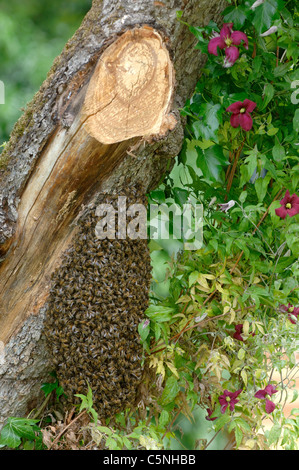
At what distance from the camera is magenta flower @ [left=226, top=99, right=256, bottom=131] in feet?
5.32

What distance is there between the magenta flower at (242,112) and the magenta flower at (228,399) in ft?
3.03

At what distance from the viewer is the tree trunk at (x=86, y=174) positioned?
153cm

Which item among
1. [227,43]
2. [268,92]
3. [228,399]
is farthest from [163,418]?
[227,43]

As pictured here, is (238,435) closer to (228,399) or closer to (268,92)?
(228,399)

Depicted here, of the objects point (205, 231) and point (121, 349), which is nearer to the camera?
point (121, 349)

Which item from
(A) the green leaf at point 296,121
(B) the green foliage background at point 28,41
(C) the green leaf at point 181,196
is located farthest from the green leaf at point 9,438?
(B) the green foliage background at point 28,41

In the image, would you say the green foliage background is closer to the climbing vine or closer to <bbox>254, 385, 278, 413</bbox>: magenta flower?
the climbing vine

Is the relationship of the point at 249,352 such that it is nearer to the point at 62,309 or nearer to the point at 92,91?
the point at 62,309

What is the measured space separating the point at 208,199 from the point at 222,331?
0.49 m

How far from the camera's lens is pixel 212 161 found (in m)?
1.70

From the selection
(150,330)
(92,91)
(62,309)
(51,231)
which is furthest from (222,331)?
(92,91)

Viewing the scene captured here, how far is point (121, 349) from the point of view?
1665mm

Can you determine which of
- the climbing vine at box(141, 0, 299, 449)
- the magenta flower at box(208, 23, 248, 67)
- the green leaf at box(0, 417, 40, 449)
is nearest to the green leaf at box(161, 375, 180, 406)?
the climbing vine at box(141, 0, 299, 449)

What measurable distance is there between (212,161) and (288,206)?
0.29 metres
